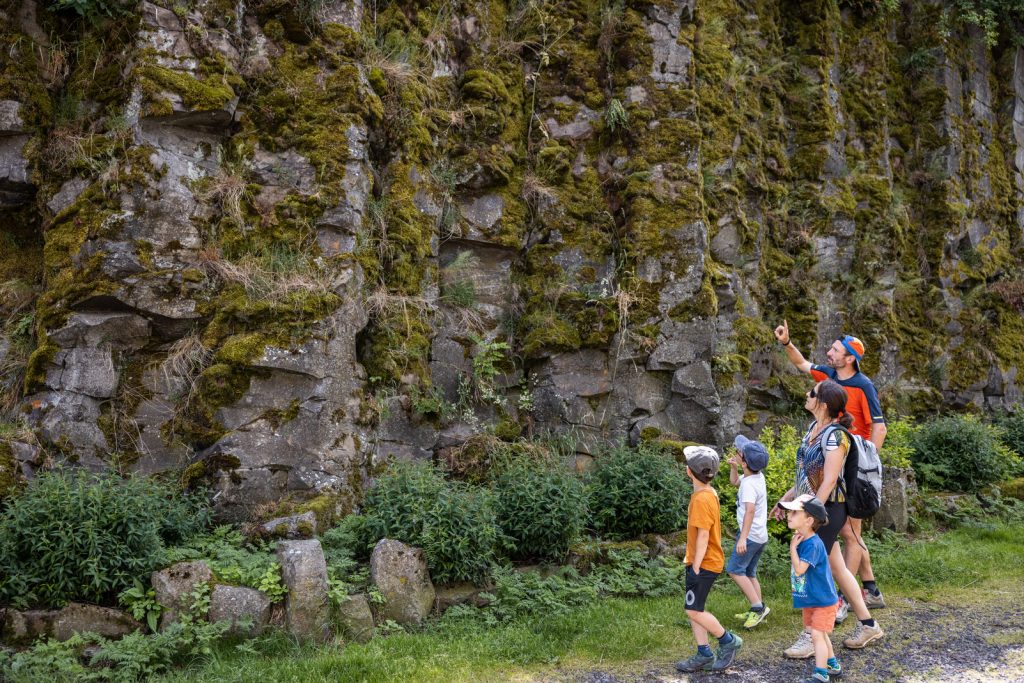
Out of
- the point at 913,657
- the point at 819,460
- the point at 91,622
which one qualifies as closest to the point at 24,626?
the point at 91,622

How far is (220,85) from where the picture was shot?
27.0 ft

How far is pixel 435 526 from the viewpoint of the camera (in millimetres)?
6434

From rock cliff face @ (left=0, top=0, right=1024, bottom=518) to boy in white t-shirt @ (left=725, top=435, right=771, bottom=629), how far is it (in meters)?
3.35

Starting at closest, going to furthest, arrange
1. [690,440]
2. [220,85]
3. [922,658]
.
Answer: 1. [922,658]
2. [220,85]
3. [690,440]

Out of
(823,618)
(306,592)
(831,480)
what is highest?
(831,480)

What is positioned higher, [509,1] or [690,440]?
[509,1]

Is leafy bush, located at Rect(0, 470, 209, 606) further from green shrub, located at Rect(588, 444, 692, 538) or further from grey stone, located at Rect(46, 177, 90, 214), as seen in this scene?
green shrub, located at Rect(588, 444, 692, 538)

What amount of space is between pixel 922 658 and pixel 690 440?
14.0 feet

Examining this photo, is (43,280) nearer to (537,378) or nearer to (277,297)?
(277,297)

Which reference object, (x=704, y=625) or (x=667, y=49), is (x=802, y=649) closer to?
(x=704, y=625)

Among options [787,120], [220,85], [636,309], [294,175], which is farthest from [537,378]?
[787,120]

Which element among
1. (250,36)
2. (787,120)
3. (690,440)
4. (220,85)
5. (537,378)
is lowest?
(690,440)

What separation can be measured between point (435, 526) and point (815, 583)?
321 cm

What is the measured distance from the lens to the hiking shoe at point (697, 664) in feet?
17.5
